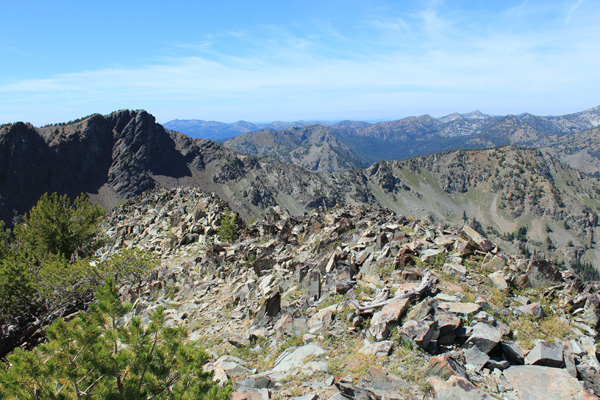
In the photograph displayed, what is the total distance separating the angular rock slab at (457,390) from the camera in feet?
25.3

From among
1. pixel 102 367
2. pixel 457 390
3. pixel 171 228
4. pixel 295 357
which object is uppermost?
pixel 102 367

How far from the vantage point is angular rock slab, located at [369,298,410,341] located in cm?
1062

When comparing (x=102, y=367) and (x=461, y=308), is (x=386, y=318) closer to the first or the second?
(x=461, y=308)

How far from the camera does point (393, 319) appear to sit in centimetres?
1079

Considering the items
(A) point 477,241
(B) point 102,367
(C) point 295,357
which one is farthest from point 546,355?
(B) point 102,367

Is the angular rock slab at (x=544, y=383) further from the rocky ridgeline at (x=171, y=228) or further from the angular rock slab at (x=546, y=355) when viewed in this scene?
the rocky ridgeline at (x=171, y=228)

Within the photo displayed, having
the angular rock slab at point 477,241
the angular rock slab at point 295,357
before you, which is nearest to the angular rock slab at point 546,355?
the angular rock slab at point 295,357

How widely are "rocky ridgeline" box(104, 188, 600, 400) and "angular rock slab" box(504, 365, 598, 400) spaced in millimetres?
25

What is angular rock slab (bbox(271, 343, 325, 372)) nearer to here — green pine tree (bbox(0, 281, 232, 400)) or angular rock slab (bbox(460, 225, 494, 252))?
green pine tree (bbox(0, 281, 232, 400))

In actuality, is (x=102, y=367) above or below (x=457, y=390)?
above

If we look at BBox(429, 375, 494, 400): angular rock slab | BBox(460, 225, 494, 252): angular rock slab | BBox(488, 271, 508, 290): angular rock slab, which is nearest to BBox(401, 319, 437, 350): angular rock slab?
BBox(429, 375, 494, 400): angular rock slab

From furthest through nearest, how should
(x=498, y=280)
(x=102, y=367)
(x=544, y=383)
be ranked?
1. (x=498, y=280)
2. (x=544, y=383)
3. (x=102, y=367)

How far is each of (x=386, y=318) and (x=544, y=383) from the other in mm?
4206

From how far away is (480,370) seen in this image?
8969 millimetres
